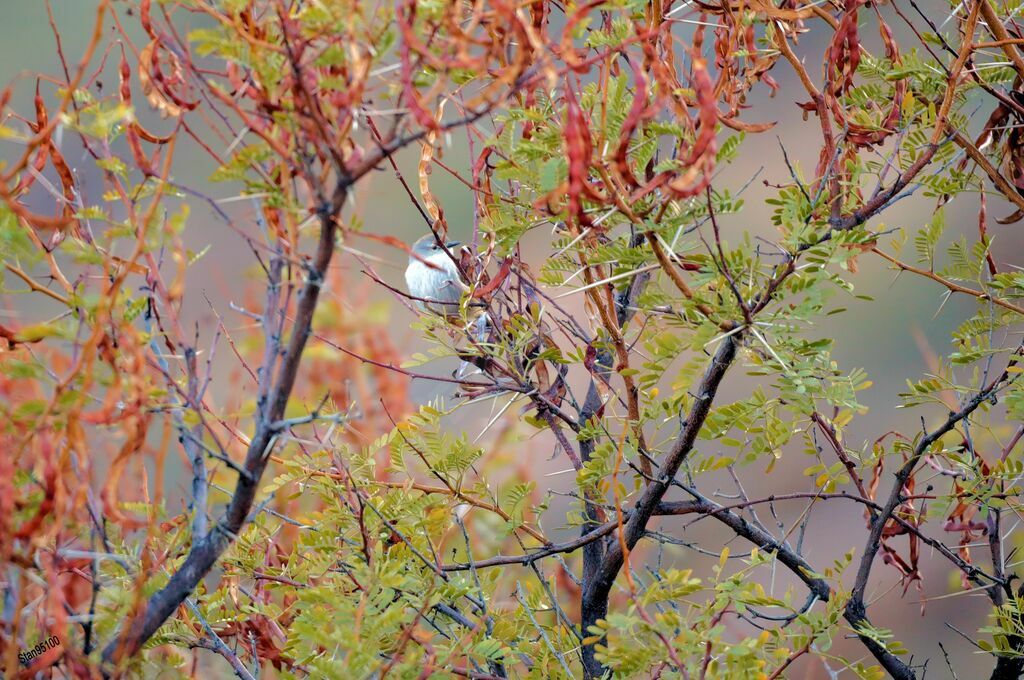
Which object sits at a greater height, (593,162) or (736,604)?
(593,162)

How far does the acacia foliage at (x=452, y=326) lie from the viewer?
1.09 m

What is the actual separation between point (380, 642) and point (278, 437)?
49 cm

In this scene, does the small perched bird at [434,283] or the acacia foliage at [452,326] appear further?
the small perched bird at [434,283]

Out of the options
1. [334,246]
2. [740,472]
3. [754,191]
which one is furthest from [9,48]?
[334,246]

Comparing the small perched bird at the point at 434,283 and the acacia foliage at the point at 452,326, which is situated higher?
the small perched bird at the point at 434,283

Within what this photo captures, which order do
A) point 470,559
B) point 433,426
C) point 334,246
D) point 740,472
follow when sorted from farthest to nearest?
point 740,472 < point 433,426 < point 470,559 < point 334,246

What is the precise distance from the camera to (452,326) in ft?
6.22

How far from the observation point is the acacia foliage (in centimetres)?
109

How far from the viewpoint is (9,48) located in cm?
901

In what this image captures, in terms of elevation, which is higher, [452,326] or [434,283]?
[434,283]

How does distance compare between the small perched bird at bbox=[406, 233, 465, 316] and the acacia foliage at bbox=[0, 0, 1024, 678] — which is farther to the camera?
the small perched bird at bbox=[406, 233, 465, 316]

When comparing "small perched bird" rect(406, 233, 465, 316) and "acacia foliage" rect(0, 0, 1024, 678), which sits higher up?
"small perched bird" rect(406, 233, 465, 316)

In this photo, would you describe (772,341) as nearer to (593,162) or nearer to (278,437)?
(593,162)

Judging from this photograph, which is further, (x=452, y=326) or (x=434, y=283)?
(x=434, y=283)
